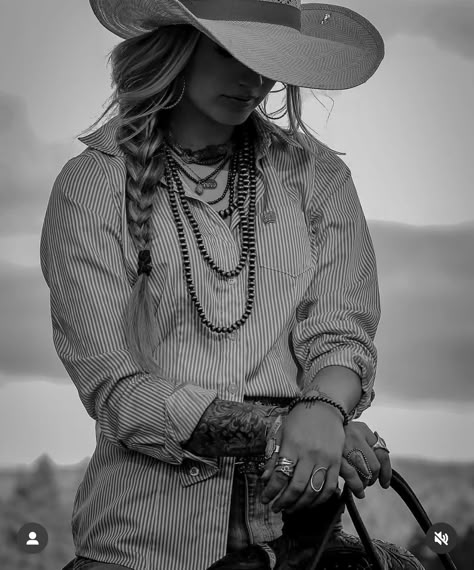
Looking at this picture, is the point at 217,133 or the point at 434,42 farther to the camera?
the point at 434,42

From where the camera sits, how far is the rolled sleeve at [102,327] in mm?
1432

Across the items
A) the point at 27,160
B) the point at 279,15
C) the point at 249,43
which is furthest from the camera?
the point at 27,160

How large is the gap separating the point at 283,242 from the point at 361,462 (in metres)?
0.34

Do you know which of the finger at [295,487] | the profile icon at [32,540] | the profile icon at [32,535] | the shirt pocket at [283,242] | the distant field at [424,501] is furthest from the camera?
the distant field at [424,501]

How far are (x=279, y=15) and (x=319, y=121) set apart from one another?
5.41 ft

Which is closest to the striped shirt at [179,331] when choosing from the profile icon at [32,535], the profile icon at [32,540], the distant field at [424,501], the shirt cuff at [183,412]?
the shirt cuff at [183,412]

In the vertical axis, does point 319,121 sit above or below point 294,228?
below

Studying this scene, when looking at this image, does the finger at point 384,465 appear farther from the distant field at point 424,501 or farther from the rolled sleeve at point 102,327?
the distant field at point 424,501

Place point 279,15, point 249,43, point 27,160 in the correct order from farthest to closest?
1. point 27,160
2. point 279,15
3. point 249,43

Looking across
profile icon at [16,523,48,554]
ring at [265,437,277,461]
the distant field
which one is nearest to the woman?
ring at [265,437,277,461]

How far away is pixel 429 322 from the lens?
3309mm

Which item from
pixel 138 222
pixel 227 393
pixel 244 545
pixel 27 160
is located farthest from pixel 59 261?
pixel 27 160

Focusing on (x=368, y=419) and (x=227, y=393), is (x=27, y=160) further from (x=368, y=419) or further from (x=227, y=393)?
(x=227, y=393)

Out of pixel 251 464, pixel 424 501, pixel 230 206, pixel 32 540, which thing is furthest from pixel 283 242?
pixel 424 501
